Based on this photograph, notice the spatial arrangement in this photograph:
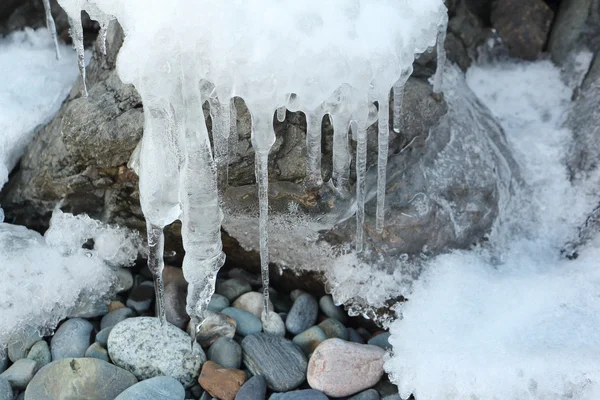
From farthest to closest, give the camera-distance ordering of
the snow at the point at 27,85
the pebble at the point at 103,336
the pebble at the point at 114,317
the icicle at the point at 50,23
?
the icicle at the point at 50,23, the snow at the point at 27,85, the pebble at the point at 114,317, the pebble at the point at 103,336

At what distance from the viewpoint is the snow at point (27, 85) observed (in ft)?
11.2

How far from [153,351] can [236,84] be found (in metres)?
1.16

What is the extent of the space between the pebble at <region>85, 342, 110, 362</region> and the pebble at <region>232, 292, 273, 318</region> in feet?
2.06

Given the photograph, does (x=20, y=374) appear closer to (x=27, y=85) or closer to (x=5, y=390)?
(x=5, y=390)

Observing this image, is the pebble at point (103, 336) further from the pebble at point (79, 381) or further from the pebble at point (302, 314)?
the pebble at point (302, 314)

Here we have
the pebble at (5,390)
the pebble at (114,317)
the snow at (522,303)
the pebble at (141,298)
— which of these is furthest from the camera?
the pebble at (141,298)

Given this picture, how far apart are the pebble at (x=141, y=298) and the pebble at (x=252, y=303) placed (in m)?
0.39

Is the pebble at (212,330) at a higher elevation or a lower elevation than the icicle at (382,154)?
lower

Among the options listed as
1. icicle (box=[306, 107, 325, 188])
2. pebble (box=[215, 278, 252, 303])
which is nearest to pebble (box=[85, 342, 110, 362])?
pebble (box=[215, 278, 252, 303])

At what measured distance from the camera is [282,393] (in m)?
2.77

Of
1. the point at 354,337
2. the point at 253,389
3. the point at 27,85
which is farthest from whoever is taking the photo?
the point at 27,85

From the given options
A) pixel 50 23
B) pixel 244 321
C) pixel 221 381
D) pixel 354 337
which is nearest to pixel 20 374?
pixel 221 381

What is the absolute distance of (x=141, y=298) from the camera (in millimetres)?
3193

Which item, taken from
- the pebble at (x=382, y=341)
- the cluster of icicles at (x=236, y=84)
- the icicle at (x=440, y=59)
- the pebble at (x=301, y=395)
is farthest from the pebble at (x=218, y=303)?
the icicle at (x=440, y=59)
